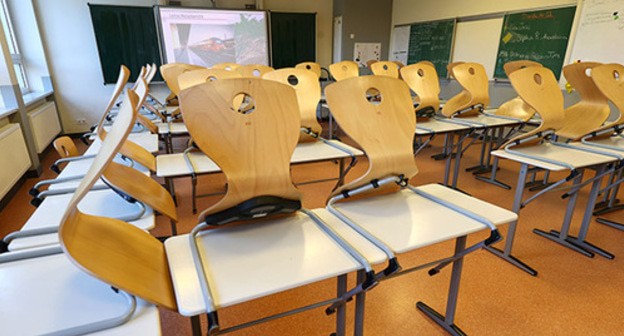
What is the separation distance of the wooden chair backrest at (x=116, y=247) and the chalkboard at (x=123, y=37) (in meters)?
5.75

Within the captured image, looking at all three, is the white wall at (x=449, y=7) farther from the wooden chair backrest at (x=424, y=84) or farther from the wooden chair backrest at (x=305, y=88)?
the wooden chair backrest at (x=305, y=88)

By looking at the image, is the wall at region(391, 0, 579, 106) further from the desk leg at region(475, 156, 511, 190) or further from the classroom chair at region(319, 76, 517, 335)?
the classroom chair at region(319, 76, 517, 335)

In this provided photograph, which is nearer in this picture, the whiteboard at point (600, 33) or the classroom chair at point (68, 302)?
the classroom chair at point (68, 302)

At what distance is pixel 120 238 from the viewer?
95 centimetres

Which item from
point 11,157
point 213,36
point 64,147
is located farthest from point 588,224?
point 213,36

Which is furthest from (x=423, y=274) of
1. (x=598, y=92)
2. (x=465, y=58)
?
(x=465, y=58)

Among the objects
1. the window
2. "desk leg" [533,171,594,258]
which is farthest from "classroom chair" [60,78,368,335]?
the window

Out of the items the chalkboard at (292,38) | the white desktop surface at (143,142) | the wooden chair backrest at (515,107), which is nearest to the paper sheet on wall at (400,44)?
the chalkboard at (292,38)

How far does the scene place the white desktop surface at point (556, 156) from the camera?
1.97 m

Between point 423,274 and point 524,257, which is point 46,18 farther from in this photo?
point 524,257

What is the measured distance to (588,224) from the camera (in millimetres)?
2408

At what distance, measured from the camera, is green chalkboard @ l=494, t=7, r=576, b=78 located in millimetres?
4379

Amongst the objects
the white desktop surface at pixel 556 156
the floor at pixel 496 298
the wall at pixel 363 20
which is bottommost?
the floor at pixel 496 298

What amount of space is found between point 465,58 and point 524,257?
170 inches
